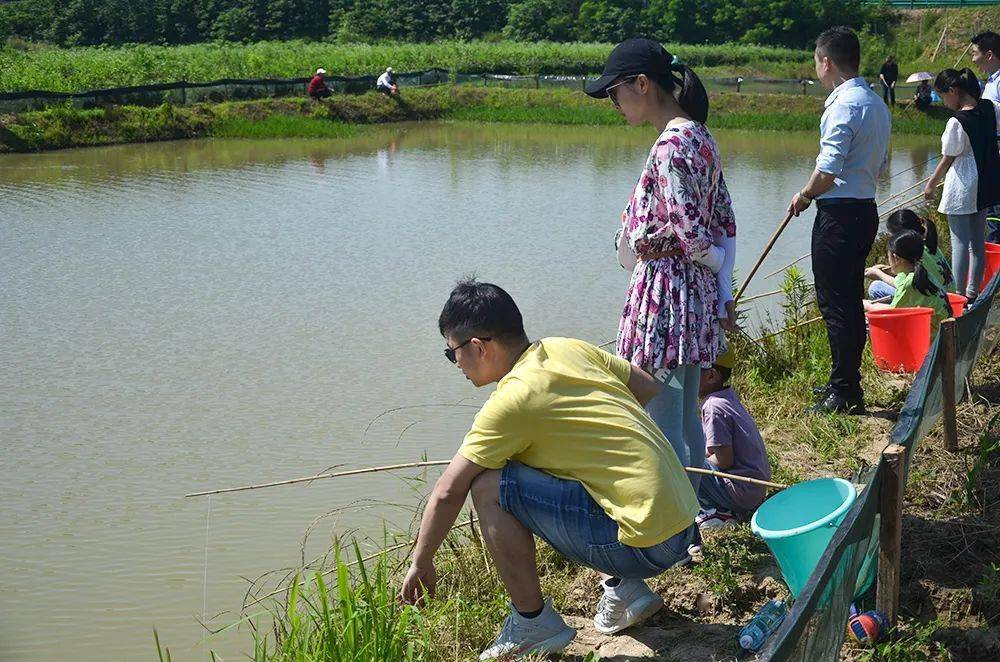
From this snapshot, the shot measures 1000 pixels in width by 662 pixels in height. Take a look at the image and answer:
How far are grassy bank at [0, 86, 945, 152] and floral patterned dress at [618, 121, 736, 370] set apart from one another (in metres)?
14.1

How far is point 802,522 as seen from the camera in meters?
2.87

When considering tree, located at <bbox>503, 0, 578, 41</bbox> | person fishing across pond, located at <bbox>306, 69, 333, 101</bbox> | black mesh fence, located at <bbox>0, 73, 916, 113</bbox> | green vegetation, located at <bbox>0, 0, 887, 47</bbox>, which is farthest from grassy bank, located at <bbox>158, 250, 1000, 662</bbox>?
tree, located at <bbox>503, 0, 578, 41</bbox>


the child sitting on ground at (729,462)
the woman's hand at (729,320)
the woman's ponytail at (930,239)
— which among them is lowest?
the child sitting on ground at (729,462)

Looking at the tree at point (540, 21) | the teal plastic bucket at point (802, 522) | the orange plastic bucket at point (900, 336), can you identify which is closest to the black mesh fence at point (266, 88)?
the orange plastic bucket at point (900, 336)

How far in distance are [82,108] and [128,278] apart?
1030cm

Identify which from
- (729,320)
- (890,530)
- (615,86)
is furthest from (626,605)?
(615,86)

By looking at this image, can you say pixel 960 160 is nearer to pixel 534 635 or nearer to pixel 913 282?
pixel 913 282

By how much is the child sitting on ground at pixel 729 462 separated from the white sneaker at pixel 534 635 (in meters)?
0.83

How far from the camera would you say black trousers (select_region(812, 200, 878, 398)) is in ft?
13.6

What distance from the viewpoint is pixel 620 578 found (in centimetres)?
283

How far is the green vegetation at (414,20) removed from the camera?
41.8 m

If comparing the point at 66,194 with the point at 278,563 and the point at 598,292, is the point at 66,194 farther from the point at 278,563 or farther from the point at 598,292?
the point at 278,563

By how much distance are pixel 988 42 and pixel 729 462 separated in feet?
11.8

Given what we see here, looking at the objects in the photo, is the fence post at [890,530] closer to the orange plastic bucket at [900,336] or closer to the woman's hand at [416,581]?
the woman's hand at [416,581]
